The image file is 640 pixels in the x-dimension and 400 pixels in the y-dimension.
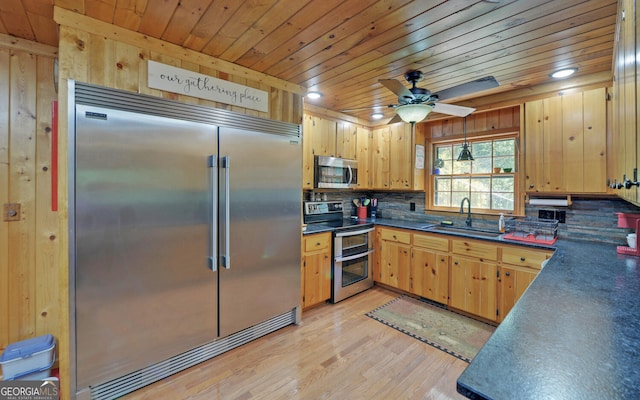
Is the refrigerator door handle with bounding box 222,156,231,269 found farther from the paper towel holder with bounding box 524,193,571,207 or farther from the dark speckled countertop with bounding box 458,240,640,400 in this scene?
the paper towel holder with bounding box 524,193,571,207

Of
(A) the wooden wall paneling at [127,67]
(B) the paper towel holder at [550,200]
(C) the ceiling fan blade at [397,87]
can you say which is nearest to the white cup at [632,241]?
(B) the paper towel holder at [550,200]

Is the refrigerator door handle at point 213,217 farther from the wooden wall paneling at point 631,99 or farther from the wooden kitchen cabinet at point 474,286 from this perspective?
the wooden kitchen cabinet at point 474,286

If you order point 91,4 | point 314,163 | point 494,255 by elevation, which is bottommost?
point 494,255

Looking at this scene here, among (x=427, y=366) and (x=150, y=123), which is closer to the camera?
(x=150, y=123)

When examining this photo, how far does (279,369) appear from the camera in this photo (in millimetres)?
2119

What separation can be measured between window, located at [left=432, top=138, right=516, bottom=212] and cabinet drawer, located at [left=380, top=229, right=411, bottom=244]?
2.54 feet

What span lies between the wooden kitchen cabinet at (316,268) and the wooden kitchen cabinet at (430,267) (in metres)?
1.03

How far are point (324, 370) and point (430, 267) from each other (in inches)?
67.7

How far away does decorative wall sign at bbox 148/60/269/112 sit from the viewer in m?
1.95

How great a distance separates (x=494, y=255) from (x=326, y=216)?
6.49 feet

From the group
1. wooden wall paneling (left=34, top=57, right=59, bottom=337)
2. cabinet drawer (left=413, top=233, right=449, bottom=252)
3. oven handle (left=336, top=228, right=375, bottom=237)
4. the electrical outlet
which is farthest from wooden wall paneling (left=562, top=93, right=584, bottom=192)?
the electrical outlet

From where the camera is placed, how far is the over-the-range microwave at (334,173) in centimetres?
340

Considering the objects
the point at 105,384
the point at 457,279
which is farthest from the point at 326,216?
the point at 105,384

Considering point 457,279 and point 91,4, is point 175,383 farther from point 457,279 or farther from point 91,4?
point 457,279
